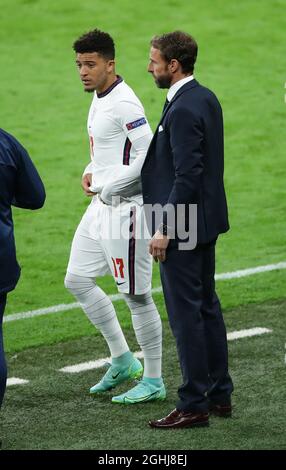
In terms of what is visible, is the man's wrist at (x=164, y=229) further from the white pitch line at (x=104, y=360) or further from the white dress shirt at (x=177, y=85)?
the white pitch line at (x=104, y=360)

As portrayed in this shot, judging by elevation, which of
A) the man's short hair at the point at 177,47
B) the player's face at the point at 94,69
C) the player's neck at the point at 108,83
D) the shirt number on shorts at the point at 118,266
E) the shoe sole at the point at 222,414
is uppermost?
the man's short hair at the point at 177,47

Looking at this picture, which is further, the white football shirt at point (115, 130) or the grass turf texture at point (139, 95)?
the grass turf texture at point (139, 95)

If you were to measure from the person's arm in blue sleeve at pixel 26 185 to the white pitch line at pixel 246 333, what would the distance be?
2321mm

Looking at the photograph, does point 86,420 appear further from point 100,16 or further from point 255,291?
point 100,16

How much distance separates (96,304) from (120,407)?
0.60 meters

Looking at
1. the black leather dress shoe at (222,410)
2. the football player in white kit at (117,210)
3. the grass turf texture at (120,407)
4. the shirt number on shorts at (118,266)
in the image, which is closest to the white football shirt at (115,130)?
the football player in white kit at (117,210)

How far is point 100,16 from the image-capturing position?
60.0ft

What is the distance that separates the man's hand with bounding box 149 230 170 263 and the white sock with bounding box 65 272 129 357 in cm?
89

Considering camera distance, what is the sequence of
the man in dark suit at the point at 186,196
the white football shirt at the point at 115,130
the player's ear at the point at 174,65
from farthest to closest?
the white football shirt at the point at 115,130 → the player's ear at the point at 174,65 → the man in dark suit at the point at 186,196

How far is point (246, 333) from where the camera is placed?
8.06 m

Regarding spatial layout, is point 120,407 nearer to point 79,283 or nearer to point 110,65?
point 79,283

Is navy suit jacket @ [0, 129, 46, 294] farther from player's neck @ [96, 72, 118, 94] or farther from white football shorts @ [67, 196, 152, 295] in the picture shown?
player's neck @ [96, 72, 118, 94]

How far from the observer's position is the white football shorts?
674cm

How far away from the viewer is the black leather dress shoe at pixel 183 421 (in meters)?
6.11
